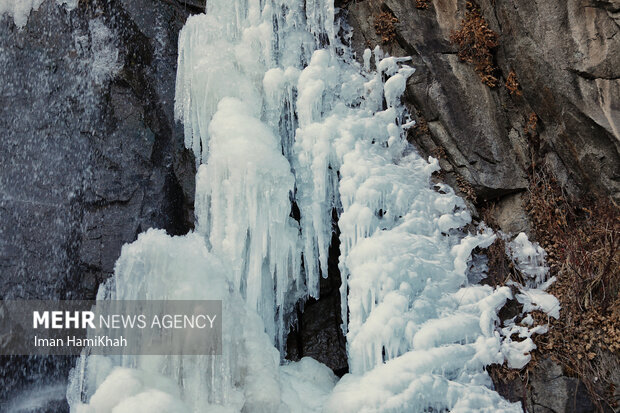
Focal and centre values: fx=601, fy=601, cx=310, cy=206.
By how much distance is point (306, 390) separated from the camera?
5.02 metres

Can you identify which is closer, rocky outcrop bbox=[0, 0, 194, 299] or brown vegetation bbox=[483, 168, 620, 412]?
brown vegetation bbox=[483, 168, 620, 412]

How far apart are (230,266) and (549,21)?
3692mm

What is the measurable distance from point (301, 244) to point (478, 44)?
8.81 feet

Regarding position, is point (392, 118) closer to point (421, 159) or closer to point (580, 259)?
point (421, 159)

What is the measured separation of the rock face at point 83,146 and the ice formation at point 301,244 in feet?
1.58

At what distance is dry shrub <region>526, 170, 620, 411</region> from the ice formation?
31cm

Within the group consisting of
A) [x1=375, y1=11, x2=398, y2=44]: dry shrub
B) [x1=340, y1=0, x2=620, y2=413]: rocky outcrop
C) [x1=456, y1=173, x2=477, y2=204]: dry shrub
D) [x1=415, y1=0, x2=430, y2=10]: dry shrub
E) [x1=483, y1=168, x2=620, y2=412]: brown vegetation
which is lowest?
[x1=483, y1=168, x2=620, y2=412]: brown vegetation

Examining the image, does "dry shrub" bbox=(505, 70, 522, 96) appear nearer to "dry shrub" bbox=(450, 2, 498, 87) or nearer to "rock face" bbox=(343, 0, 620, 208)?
"rock face" bbox=(343, 0, 620, 208)

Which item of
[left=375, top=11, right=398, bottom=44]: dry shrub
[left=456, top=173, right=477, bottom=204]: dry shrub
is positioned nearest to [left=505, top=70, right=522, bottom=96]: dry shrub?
[left=456, top=173, right=477, bottom=204]: dry shrub

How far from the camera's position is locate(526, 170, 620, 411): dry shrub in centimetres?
488

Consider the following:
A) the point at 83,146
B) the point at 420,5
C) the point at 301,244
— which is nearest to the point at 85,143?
the point at 83,146

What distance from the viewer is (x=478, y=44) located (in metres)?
6.00

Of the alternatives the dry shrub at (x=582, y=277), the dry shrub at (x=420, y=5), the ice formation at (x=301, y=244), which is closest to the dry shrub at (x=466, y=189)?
the ice formation at (x=301, y=244)

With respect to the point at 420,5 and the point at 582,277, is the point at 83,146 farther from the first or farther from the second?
the point at 582,277
